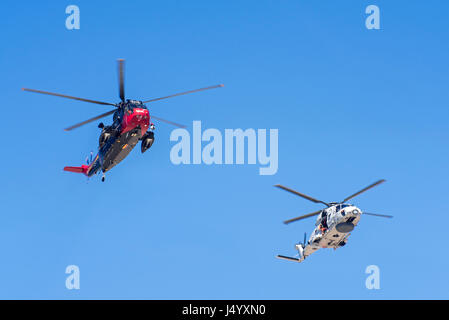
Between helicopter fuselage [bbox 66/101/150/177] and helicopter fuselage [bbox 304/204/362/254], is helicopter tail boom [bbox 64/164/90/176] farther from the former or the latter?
helicopter fuselage [bbox 304/204/362/254]

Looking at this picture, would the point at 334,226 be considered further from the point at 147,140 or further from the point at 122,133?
the point at 122,133

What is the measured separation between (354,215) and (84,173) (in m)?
38.4

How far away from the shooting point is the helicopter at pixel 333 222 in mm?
87375

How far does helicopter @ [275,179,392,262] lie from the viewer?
287 ft

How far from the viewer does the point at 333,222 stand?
8931 cm

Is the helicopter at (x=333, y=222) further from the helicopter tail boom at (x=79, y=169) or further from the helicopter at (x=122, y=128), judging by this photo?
the helicopter tail boom at (x=79, y=169)

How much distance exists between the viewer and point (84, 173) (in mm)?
103625

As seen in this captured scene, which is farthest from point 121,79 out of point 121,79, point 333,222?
point 333,222

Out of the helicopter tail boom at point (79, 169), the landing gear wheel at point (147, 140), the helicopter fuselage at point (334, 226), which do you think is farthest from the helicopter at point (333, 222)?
the helicopter tail boom at point (79, 169)

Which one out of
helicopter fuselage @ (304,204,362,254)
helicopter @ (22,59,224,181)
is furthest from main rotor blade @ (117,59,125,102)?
helicopter fuselage @ (304,204,362,254)

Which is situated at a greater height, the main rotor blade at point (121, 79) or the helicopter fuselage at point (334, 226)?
the main rotor blade at point (121, 79)
